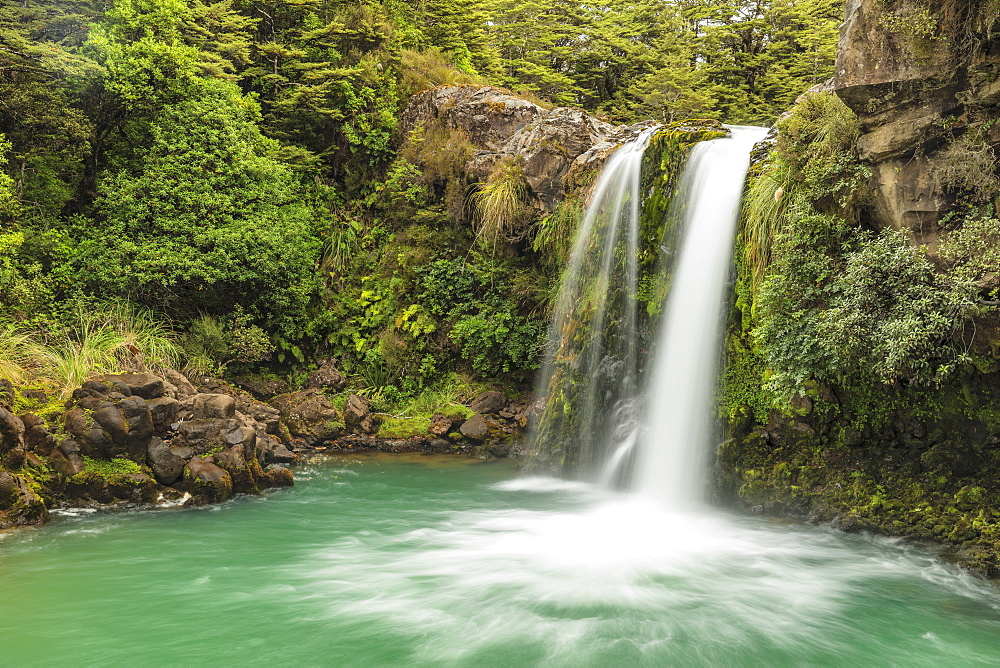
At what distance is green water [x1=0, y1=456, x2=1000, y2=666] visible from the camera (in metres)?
5.52

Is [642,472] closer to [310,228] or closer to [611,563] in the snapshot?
[611,563]

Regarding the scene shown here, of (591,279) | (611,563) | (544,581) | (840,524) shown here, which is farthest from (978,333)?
(591,279)

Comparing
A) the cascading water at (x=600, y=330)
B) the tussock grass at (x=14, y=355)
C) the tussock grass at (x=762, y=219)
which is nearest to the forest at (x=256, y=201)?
the tussock grass at (x=14, y=355)

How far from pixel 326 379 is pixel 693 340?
356 inches

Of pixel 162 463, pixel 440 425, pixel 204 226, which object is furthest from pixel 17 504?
pixel 440 425

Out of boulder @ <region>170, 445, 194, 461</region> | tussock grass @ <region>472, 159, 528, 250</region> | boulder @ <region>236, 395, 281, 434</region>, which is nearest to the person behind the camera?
boulder @ <region>170, 445, 194, 461</region>

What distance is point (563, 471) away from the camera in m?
12.0

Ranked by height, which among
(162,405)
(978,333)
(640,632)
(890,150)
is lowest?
(640,632)

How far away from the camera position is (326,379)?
15773 mm

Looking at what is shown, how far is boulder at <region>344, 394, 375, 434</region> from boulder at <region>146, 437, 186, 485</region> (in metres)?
5.07

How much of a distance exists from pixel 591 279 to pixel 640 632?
773 centimetres

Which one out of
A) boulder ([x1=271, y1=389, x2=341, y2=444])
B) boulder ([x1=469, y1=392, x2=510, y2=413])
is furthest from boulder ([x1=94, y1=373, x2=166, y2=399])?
boulder ([x1=469, y1=392, x2=510, y2=413])

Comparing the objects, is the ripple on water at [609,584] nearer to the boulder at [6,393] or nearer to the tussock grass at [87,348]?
the boulder at [6,393]

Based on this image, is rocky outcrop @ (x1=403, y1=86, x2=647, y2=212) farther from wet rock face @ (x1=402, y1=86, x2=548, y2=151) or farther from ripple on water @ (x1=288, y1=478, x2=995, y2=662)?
ripple on water @ (x1=288, y1=478, x2=995, y2=662)
